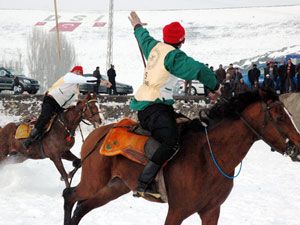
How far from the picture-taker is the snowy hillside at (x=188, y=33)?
188 ft

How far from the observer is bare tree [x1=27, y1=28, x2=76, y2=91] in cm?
6494

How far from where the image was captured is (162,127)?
19.0ft

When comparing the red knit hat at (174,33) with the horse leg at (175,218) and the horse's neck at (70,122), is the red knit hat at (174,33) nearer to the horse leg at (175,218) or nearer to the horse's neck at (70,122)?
the horse leg at (175,218)

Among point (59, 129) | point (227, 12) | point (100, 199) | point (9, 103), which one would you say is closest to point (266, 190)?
point (59, 129)

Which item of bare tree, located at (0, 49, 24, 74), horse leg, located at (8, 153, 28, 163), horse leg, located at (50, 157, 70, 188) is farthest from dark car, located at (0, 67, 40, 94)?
bare tree, located at (0, 49, 24, 74)

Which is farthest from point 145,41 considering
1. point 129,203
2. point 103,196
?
A: point 129,203

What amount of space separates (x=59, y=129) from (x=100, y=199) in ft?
13.4

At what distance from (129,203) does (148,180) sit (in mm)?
4040

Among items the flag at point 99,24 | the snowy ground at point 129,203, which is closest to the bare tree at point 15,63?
the flag at point 99,24

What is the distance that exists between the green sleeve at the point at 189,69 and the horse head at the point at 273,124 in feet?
1.76

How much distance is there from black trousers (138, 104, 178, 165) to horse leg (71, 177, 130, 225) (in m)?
1.09

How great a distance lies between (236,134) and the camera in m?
5.65

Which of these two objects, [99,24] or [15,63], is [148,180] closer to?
[15,63]

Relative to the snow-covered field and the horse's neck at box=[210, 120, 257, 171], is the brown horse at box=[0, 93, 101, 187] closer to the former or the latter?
the snow-covered field
